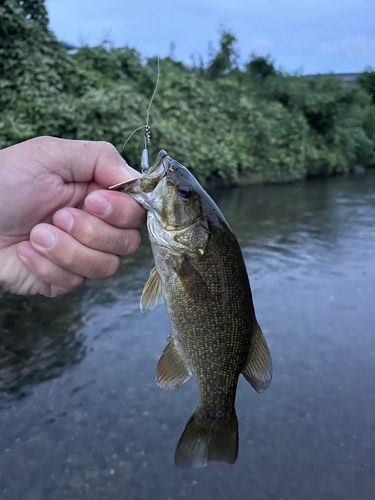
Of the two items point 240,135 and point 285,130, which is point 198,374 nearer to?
point 240,135

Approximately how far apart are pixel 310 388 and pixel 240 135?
1516 centimetres

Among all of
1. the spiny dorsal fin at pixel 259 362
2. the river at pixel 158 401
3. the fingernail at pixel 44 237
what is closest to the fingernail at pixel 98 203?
the fingernail at pixel 44 237

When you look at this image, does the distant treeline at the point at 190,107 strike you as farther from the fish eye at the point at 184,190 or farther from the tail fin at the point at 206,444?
the tail fin at the point at 206,444

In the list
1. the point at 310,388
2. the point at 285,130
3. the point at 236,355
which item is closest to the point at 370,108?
the point at 285,130

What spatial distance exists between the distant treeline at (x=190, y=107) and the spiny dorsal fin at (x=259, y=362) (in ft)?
25.2

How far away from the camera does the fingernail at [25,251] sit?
7.91ft

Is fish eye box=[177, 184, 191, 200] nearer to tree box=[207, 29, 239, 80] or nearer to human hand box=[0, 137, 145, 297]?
human hand box=[0, 137, 145, 297]

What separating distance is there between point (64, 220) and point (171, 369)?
38.1 inches

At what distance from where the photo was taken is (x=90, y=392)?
4.30m

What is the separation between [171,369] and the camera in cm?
213

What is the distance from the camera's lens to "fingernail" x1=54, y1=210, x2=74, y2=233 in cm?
228

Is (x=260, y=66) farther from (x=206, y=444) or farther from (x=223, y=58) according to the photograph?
(x=206, y=444)

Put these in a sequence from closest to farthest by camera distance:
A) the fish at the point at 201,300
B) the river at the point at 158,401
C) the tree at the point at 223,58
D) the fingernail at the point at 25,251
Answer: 1. the fish at the point at 201,300
2. the fingernail at the point at 25,251
3. the river at the point at 158,401
4. the tree at the point at 223,58

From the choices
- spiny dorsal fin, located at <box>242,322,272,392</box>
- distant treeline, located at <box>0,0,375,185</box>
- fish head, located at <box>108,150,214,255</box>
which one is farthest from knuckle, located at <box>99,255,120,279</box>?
distant treeline, located at <box>0,0,375,185</box>
